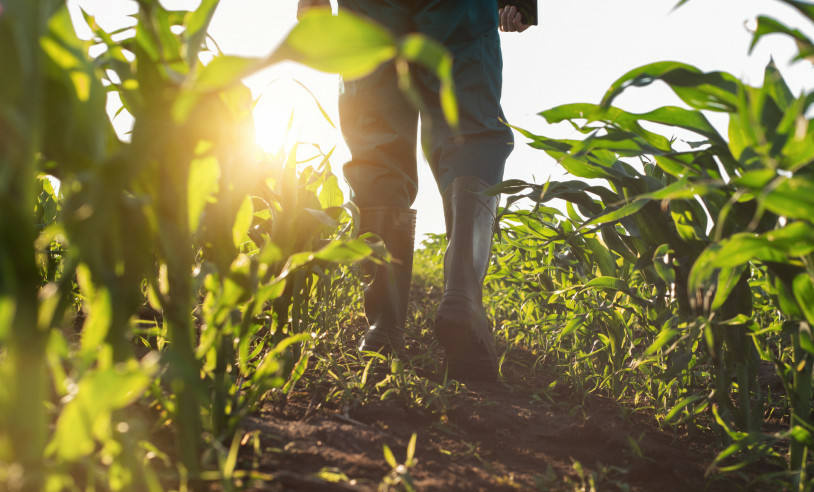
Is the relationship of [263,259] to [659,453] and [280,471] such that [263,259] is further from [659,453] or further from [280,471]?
[659,453]

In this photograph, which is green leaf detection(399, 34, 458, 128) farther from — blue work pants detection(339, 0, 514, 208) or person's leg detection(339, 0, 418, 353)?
person's leg detection(339, 0, 418, 353)

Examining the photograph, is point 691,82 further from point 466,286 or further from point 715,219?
point 466,286

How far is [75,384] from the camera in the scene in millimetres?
557

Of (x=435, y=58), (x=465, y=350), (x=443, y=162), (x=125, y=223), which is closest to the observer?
(x=435, y=58)

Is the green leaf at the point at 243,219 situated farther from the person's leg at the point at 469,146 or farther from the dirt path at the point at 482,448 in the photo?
the person's leg at the point at 469,146

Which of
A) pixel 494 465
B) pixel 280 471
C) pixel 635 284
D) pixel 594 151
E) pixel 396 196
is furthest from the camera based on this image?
pixel 396 196

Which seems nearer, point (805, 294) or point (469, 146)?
point (805, 294)

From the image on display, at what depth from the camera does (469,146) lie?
5.59ft

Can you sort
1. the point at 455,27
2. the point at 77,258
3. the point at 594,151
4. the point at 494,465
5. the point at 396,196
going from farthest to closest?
the point at 396,196, the point at 455,27, the point at 594,151, the point at 494,465, the point at 77,258

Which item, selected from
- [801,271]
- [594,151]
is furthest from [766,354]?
[594,151]

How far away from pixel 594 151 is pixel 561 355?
94 centimetres

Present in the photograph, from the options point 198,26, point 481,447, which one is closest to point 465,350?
point 481,447

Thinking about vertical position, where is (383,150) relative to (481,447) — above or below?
above

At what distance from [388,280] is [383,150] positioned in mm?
484
